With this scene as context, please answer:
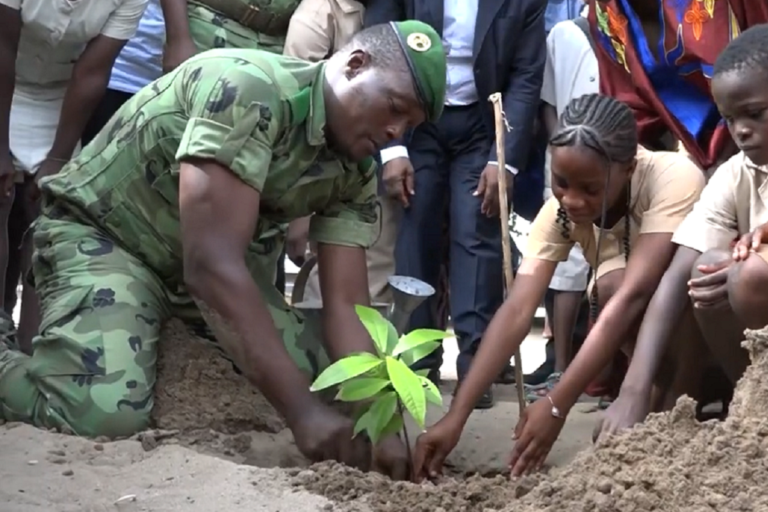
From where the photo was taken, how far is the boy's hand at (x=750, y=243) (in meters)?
2.70

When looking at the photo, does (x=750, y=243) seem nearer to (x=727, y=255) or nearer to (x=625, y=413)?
(x=727, y=255)

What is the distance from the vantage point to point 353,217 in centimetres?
312

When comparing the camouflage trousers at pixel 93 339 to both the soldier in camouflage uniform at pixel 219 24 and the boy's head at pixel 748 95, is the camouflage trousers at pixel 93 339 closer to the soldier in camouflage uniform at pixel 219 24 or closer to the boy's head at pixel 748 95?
the soldier in camouflage uniform at pixel 219 24

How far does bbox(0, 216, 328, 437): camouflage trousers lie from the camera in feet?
9.39

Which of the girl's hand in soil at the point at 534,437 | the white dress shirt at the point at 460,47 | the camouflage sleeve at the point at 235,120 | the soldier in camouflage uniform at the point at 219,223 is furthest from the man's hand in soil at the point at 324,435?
the white dress shirt at the point at 460,47

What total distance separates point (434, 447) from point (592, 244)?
77cm

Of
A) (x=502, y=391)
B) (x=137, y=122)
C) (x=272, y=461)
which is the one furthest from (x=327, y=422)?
(x=502, y=391)

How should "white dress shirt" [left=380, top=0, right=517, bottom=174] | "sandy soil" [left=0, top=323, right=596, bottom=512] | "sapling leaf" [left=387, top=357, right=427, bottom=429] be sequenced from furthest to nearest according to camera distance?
"white dress shirt" [left=380, top=0, right=517, bottom=174] < "sapling leaf" [left=387, top=357, right=427, bottom=429] < "sandy soil" [left=0, top=323, right=596, bottom=512]

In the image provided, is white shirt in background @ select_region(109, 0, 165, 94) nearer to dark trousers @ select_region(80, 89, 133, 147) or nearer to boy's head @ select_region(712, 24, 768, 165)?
dark trousers @ select_region(80, 89, 133, 147)

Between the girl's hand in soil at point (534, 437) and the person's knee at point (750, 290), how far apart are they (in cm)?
48

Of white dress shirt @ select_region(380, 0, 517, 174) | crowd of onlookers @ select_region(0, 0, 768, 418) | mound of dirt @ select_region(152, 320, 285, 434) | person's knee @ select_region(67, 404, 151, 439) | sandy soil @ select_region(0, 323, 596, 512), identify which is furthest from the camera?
white dress shirt @ select_region(380, 0, 517, 174)

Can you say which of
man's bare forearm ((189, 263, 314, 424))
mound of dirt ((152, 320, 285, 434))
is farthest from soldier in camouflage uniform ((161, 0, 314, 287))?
man's bare forearm ((189, 263, 314, 424))

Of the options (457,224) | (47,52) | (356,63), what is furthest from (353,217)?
(47,52)

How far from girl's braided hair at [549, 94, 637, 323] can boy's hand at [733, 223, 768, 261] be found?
1.14 ft
